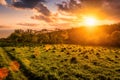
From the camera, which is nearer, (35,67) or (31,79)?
(31,79)

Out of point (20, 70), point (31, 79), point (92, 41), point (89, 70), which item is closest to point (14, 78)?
point (31, 79)

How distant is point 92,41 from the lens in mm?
91062

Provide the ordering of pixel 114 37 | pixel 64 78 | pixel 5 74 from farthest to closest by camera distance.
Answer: pixel 114 37 → pixel 5 74 → pixel 64 78

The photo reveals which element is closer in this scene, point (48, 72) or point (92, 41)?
point (48, 72)

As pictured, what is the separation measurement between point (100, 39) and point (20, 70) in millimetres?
62387

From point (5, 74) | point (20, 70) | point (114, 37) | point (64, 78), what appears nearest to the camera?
A: point (64, 78)

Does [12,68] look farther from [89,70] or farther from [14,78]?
[89,70]

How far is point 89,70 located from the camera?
32250 mm

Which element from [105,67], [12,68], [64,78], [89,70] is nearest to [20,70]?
[12,68]

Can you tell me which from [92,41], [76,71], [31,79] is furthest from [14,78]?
[92,41]

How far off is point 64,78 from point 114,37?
64.5 m

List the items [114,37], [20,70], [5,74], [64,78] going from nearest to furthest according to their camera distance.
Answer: [64,78] < [5,74] < [20,70] < [114,37]

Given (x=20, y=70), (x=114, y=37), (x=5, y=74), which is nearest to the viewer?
(x=5, y=74)

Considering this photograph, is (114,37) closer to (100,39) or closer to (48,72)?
(100,39)
